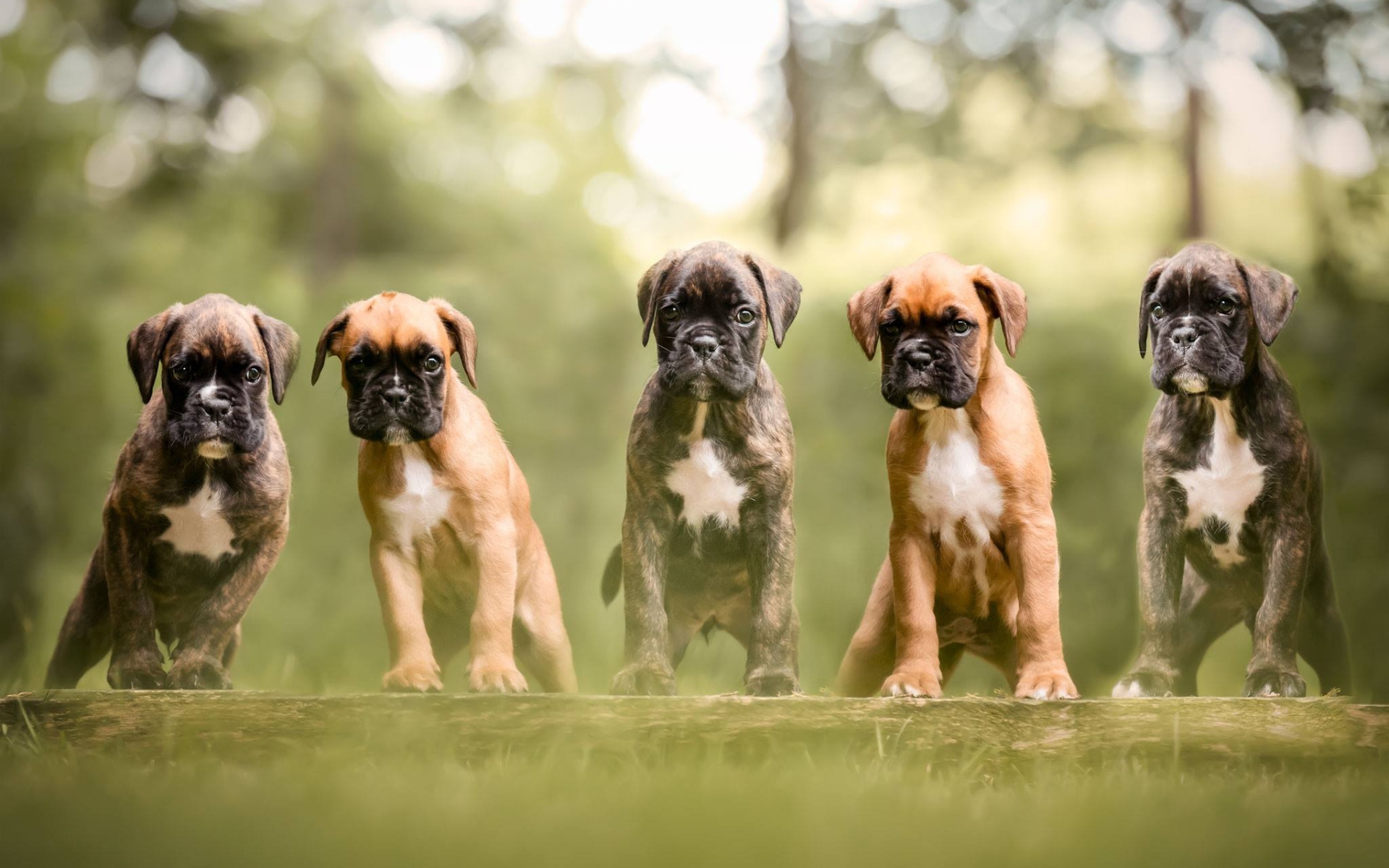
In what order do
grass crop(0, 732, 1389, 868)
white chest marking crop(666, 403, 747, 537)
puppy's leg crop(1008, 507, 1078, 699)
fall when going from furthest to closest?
white chest marking crop(666, 403, 747, 537) → puppy's leg crop(1008, 507, 1078, 699) → grass crop(0, 732, 1389, 868)

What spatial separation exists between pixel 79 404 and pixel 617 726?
707cm

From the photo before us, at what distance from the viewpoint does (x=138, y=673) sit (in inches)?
206

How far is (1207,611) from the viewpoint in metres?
5.72

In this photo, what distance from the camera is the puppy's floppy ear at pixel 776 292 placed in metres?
5.30

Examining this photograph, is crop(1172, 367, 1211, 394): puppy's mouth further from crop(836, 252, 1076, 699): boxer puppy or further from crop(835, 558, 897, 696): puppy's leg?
crop(835, 558, 897, 696): puppy's leg

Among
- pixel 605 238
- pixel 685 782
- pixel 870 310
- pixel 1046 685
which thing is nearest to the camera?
pixel 685 782

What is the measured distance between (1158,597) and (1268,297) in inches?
55.1

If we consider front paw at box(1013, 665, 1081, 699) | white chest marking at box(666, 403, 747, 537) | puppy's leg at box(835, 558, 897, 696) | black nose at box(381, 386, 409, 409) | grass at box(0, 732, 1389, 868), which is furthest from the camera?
puppy's leg at box(835, 558, 897, 696)

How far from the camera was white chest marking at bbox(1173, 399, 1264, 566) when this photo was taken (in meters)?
5.25

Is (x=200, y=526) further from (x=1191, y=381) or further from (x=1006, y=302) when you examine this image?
(x=1191, y=381)

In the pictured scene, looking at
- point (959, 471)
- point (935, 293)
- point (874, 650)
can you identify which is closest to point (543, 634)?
point (874, 650)

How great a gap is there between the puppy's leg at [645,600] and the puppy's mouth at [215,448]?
5.74 ft

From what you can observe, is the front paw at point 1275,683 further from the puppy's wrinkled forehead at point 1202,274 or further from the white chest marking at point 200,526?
the white chest marking at point 200,526

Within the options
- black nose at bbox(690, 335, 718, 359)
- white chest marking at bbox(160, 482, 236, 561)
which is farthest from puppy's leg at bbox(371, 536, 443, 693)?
black nose at bbox(690, 335, 718, 359)
